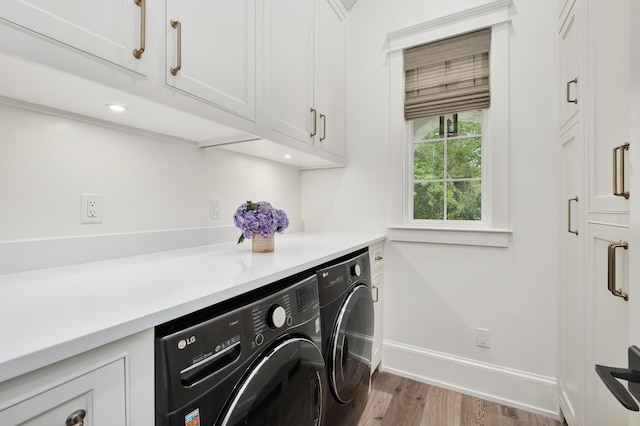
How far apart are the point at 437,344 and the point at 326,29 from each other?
7.36 feet

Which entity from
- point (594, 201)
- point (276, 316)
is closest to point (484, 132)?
point (594, 201)

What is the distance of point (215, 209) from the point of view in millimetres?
1630

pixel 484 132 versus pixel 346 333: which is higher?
pixel 484 132

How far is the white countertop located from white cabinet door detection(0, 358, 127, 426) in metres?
0.06

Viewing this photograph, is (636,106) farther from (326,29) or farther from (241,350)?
(326,29)

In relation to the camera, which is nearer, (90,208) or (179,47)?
(179,47)

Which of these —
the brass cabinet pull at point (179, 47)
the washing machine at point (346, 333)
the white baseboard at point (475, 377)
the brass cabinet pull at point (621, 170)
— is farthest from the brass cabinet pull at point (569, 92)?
the brass cabinet pull at point (179, 47)

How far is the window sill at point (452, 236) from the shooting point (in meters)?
1.78

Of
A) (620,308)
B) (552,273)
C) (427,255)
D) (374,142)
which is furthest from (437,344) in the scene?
(374,142)

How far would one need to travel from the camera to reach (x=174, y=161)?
142 cm

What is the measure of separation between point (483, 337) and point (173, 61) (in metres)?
2.17

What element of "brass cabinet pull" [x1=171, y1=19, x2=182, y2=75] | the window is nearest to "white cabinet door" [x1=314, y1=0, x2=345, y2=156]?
the window

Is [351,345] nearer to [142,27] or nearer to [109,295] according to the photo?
[109,295]

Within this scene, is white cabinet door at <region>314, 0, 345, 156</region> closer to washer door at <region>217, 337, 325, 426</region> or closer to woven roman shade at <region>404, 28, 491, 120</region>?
woven roman shade at <region>404, 28, 491, 120</region>
